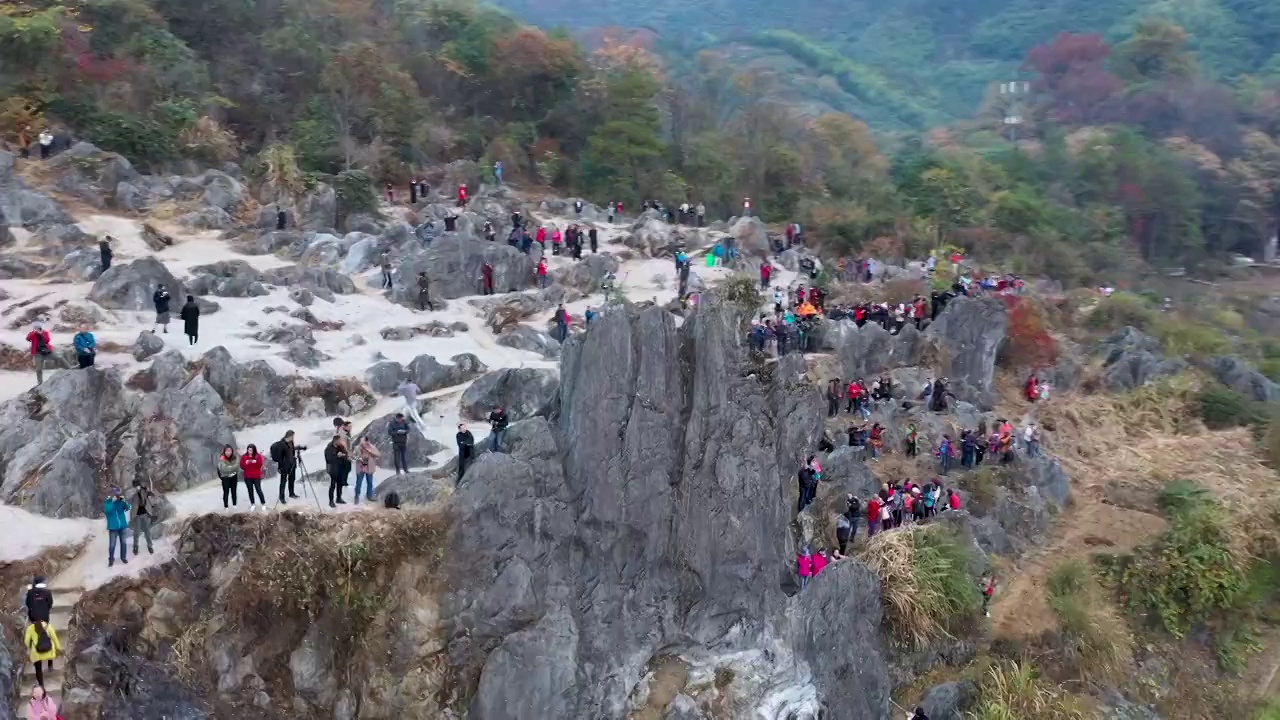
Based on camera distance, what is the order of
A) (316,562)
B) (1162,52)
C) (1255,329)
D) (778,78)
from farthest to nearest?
(778,78), (1162,52), (1255,329), (316,562)

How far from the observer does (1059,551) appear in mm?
21172

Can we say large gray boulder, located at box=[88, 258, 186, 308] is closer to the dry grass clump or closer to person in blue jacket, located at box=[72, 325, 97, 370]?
person in blue jacket, located at box=[72, 325, 97, 370]

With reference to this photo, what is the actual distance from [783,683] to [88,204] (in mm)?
24670

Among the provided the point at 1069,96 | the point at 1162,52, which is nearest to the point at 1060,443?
the point at 1162,52

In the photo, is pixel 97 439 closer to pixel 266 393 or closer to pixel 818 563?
pixel 266 393

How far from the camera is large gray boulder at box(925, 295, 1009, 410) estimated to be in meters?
A: 26.1

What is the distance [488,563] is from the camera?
14.6 m

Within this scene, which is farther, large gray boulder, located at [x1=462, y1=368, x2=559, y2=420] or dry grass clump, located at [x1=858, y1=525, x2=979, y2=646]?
large gray boulder, located at [x1=462, y1=368, x2=559, y2=420]

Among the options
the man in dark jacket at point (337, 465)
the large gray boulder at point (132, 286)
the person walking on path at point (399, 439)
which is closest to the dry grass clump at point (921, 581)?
the person walking on path at point (399, 439)

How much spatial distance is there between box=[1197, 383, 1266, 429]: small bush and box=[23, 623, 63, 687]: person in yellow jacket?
27341 mm

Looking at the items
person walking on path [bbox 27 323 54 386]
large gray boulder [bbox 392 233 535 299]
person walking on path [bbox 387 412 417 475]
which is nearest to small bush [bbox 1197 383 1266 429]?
large gray boulder [bbox 392 233 535 299]

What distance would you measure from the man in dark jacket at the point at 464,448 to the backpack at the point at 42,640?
18.7ft

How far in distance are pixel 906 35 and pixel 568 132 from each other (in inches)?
4019

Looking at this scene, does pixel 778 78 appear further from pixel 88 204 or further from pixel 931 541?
pixel 931 541
